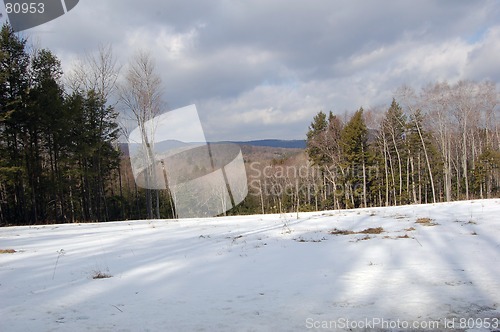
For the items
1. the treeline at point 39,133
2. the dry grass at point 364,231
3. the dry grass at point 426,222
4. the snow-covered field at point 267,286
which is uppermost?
the treeline at point 39,133

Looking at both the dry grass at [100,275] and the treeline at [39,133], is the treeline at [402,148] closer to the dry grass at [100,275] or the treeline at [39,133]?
the treeline at [39,133]

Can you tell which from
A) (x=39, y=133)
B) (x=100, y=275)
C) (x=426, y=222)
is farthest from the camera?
(x=39, y=133)

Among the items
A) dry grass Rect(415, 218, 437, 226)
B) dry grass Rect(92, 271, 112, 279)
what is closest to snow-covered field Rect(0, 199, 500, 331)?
dry grass Rect(92, 271, 112, 279)

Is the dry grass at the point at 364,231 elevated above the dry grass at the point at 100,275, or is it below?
below

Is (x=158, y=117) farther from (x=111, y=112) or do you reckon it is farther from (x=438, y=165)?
(x=438, y=165)

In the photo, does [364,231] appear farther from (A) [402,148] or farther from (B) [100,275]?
(A) [402,148]

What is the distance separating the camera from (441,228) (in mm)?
6344

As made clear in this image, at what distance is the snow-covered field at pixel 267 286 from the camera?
2.52 meters

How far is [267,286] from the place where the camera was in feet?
11.3

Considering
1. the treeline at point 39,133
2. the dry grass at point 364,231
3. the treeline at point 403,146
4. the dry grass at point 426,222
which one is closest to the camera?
the dry grass at point 364,231

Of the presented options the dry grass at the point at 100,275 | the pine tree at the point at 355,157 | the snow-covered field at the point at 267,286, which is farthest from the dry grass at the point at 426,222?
the pine tree at the point at 355,157

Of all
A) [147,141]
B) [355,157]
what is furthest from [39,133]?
[355,157]

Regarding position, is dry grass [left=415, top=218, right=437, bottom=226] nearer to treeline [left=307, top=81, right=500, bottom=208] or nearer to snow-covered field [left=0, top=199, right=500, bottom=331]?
snow-covered field [left=0, top=199, right=500, bottom=331]

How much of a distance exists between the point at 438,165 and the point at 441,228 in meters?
32.1
